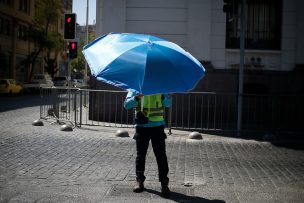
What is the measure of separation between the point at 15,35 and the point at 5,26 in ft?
6.78

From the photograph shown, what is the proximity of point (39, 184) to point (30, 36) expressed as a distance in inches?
1637

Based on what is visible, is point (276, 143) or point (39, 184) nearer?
point (39, 184)

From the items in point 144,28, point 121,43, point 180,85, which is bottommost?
point 180,85

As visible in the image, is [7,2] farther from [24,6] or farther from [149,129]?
[149,129]

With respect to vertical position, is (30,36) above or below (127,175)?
above

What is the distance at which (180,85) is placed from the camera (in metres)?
4.96

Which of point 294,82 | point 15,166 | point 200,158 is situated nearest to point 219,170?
point 200,158

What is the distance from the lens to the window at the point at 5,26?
1674 inches

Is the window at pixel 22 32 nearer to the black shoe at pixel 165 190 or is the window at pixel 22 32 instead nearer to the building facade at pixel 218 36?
the building facade at pixel 218 36

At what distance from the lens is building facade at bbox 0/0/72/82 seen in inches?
1684

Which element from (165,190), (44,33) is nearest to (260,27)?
(165,190)

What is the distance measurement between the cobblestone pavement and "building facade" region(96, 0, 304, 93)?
12.7ft

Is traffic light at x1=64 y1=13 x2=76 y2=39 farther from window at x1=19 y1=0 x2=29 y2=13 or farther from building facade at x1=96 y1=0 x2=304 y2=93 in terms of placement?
window at x1=19 y1=0 x2=29 y2=13

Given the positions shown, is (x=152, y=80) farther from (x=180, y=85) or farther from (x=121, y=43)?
(x=121, y=43)
